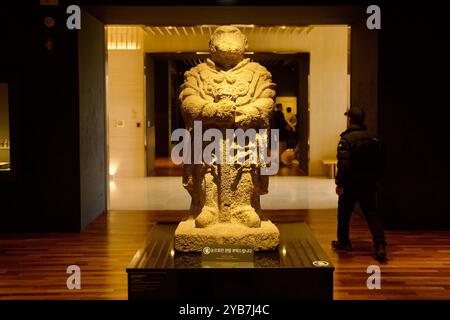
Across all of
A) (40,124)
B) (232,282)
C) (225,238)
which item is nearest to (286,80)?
(40,124)

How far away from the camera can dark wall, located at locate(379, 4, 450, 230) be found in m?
6.69

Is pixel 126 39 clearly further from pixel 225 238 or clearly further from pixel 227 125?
pixel 225 238

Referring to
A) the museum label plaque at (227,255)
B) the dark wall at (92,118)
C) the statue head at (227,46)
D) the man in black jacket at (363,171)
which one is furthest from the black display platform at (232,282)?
the dark wall at (92,118)

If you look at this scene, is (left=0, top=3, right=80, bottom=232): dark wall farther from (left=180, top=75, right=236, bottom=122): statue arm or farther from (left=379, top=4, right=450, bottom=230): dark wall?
(left=379, top=4, right=450, bottom=230): dark wall

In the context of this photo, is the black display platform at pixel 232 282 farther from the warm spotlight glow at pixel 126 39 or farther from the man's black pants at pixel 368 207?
the warm spotlight glow at pixel 126 39

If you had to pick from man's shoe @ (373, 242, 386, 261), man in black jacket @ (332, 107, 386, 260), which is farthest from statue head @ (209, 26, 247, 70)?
man's shoe @ (373, 242, 386, 261)

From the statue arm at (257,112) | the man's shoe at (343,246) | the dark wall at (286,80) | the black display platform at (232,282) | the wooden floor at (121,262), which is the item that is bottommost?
the wooden floor at (121,262)

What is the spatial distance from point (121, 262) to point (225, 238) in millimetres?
1582

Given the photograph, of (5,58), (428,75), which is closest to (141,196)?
(5,58)

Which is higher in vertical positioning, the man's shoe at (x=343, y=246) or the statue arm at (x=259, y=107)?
the statue arm at (x=259, y=107)

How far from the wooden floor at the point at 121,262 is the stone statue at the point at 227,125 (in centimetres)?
86

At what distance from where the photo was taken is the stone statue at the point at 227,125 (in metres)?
4.33

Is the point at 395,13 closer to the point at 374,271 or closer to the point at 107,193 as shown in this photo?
the point at 374,271

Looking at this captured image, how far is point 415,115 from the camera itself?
22.2 ft
